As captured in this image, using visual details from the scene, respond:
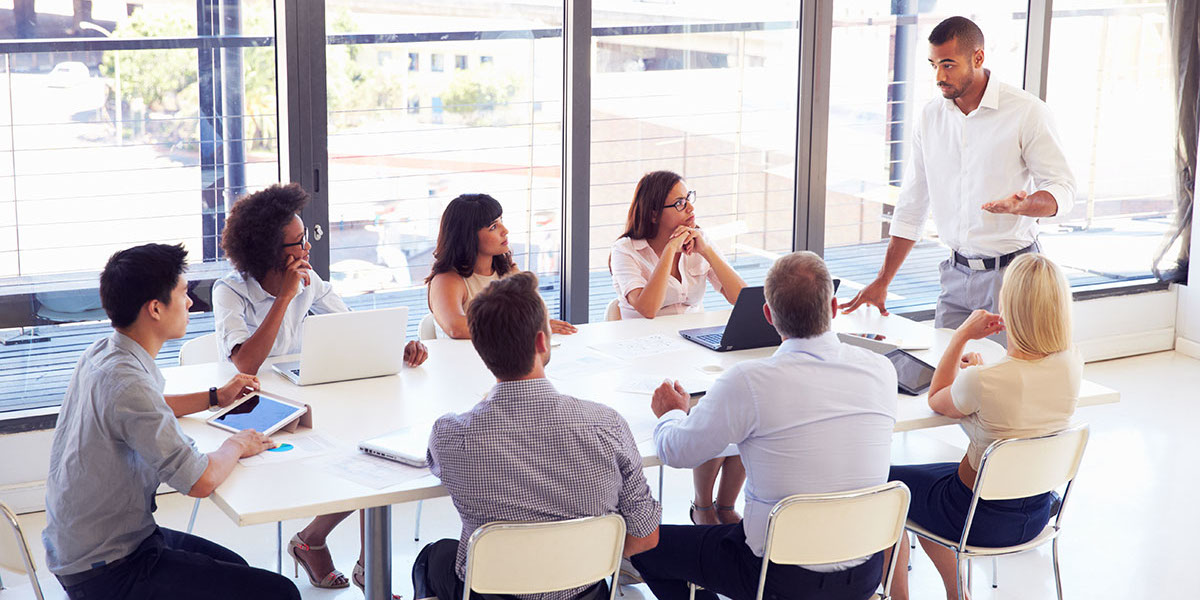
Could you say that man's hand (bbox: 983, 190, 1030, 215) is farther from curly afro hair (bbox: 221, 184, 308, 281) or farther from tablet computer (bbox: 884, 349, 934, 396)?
curly afro hair (bbox: 221, 184, 308, 281)

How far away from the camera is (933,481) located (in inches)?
121

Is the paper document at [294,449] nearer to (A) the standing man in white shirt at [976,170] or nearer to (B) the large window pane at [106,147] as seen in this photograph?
(B) the large window pane at [106,147]

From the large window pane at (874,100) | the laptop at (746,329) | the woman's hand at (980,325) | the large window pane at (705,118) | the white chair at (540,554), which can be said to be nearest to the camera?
the white chair at (540,554)

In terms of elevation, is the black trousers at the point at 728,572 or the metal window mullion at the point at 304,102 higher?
the metal window mullion at the point at 304,102

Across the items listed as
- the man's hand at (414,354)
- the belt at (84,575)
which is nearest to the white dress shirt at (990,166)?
the man's hand at (414,354)

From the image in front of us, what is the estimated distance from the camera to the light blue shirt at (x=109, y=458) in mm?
2342

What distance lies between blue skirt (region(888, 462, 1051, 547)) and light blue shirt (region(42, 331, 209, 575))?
5.95 ft

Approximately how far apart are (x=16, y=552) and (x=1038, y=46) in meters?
5.24

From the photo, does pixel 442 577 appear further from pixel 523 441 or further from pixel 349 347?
pixel 349 347

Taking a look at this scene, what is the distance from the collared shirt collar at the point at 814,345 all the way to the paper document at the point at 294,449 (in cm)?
104

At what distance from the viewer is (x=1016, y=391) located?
2791 mm

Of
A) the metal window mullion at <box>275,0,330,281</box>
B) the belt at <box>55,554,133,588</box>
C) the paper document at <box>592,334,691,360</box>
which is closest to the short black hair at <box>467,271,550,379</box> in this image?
the belt at <box>55,554,133,588</box>

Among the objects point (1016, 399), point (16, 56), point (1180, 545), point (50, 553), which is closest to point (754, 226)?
point (1180, 545)

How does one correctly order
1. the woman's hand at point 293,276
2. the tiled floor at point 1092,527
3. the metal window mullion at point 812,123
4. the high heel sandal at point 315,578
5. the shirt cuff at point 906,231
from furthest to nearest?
the metal window mullion at point 812,123 < the shirt cuff at point 906,231 < the tiled floor at point 1092,527 < the high heel sandal at point 315,578 < the woman's hand at point 293,276
